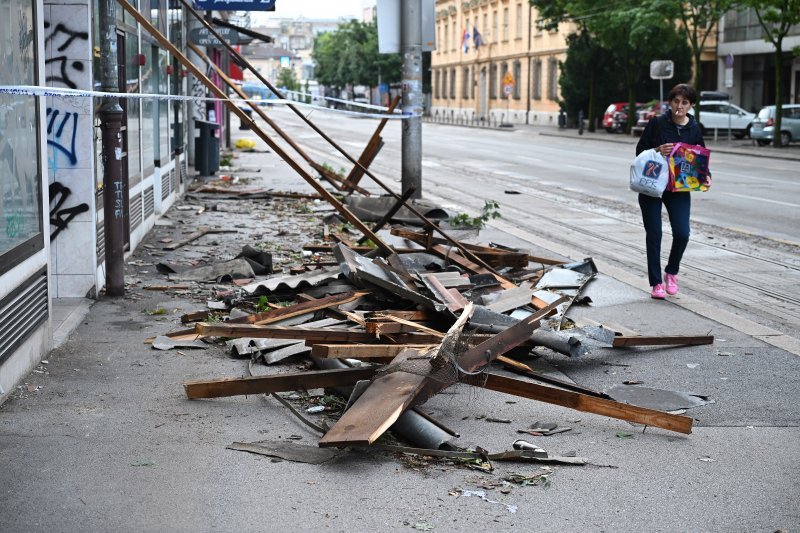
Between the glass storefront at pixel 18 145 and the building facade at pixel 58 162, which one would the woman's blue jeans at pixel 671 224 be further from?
the glass storefront at pixel 18 145

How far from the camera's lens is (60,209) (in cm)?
897

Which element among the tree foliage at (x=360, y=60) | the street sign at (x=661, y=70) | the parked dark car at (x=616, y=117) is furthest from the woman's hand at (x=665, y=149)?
the tree foliage at (x=360, y=60)

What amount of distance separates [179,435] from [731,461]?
2.66 m

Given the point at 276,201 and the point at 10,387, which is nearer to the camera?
the point at 10,387

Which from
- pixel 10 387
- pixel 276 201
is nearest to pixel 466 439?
pixel 10 387

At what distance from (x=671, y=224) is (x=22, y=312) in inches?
219

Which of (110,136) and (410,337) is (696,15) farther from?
(410,337)

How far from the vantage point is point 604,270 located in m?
11.1

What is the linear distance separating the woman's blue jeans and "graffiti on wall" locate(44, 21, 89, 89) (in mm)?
4814

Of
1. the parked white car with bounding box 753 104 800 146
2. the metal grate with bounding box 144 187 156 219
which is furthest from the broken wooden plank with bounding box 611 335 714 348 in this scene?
the parked white car with bounding box 753 104 800 146

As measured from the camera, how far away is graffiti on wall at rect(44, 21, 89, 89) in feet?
29.1

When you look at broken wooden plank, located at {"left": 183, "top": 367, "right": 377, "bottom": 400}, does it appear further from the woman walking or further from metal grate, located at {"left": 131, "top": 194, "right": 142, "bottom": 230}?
metal grate, located at {"left": 131, "top": 194, "right": 142, "bottom": 230}

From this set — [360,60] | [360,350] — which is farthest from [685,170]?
[360,60]

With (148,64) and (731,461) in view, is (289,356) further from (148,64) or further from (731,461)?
(148,64)
